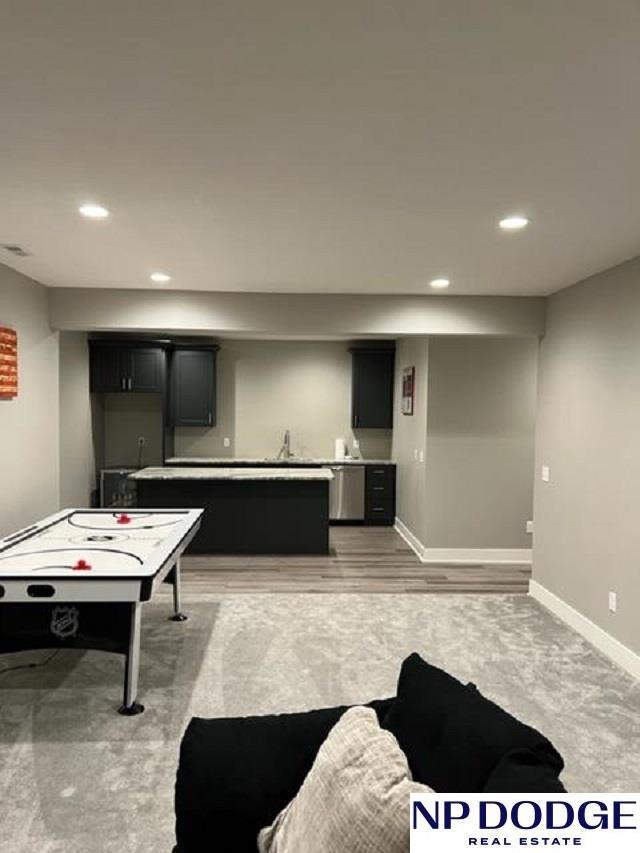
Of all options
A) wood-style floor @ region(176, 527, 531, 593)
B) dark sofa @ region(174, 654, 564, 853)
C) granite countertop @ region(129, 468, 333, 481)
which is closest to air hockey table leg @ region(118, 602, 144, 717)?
dark sofa @ region(174, 654, 564, 853)

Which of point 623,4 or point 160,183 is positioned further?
point 160,183

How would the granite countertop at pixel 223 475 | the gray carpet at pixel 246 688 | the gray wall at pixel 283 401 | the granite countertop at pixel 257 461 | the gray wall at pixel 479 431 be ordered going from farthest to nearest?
the gray wall at pixel 283 401
the granite countertop at pixel 257 461
the granite countertop at pixel 223 475
the gray wall at pixel 479 431
the gray carpet at pixel 246 688

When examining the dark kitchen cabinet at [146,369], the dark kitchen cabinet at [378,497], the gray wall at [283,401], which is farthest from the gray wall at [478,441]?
the dark kitchen cabinet at [146,369]

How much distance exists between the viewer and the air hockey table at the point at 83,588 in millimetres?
2879

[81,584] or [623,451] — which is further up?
[623,451]

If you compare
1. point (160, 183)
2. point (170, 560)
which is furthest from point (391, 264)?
point (170, 560)

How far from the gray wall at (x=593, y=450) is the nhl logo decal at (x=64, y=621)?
3.20 meters

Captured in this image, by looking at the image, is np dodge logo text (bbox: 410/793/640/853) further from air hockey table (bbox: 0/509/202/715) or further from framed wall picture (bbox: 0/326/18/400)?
framed wall picture (bbox: 0/326/18/400)

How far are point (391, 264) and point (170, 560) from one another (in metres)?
2.28

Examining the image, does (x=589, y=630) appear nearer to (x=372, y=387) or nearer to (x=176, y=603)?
(x=176, y=603)

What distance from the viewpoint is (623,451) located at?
388cm

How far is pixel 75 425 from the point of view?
6.93 metres

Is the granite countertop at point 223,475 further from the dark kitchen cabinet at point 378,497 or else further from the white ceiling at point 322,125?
the white ceiling at point 322,125

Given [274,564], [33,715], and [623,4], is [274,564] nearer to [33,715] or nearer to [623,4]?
[33,715]
